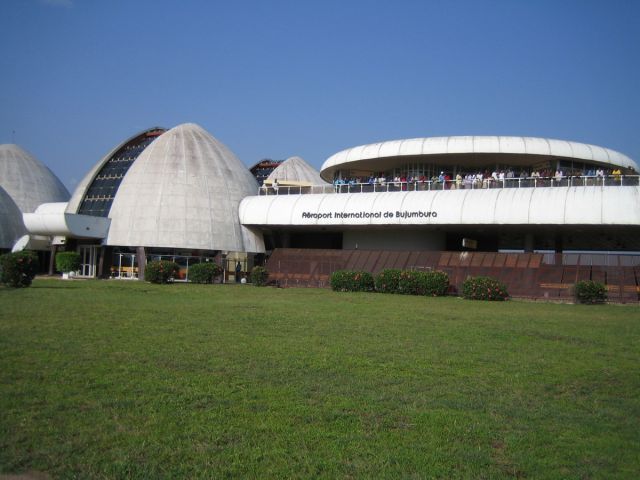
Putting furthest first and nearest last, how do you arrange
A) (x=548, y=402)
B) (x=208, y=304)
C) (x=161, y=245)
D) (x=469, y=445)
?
(x=161, y=245), (x=208, y=304), (x=548, y=402), (x=469, y=445)

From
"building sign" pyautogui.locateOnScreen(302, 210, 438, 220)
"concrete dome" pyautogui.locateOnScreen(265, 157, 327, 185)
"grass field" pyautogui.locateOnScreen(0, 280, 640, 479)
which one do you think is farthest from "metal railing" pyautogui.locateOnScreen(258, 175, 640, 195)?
"grass field" pyautogui.locateOnScreen(0, 280, 640, 479)

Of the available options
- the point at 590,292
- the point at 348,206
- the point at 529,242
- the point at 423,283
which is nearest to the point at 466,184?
the point at 529,242

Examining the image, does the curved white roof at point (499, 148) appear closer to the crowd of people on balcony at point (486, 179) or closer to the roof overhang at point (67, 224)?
the crowd of people on balcony at point (486, 179)

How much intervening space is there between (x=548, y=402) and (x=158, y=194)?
36491mm

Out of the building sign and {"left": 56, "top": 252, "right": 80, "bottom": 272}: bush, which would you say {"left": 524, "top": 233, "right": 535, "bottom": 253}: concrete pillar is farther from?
{"left": 56, "top": 252, "right": 80, "bottom": 272}: bush

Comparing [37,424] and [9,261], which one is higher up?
[9,261]

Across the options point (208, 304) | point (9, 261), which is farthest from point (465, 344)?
point (9, 261)

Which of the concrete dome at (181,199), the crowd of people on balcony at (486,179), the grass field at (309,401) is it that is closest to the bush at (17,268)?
the grass field at (309,401)

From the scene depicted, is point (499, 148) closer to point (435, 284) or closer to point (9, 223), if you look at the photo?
point (435, 284)

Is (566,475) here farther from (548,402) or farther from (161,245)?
(161,245)

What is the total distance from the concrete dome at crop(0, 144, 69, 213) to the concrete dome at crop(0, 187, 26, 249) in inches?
390

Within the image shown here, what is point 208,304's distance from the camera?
71.5 ft

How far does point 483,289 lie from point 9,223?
125 feet

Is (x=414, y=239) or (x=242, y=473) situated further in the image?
(x=414, y=239)
